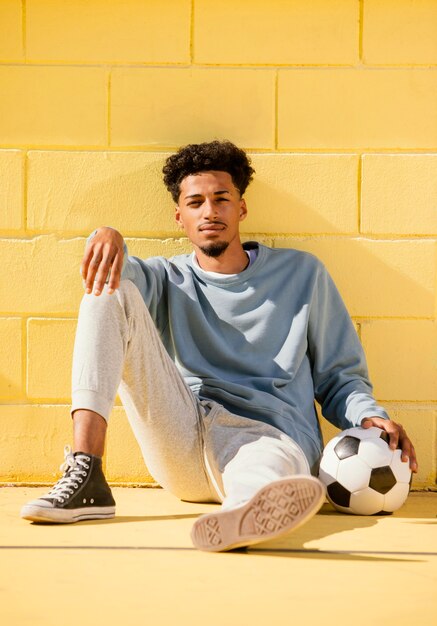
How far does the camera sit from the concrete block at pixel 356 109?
12.5 feet

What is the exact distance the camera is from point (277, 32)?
3812mm

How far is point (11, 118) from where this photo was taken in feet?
12.5

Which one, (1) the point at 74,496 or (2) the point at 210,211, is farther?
(2) the point at 210,211

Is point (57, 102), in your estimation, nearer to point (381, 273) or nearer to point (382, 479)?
point (381, 273)

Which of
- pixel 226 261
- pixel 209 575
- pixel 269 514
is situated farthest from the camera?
pixel 226 261

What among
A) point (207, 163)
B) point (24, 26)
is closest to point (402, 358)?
point (207, 163)

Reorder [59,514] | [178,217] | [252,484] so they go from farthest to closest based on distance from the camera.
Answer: [178,217], [59,514], [252,484]

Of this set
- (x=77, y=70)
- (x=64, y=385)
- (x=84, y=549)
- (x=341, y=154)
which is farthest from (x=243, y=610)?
(x=77, y=70)

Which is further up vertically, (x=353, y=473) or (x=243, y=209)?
→ (x=243, y=209)

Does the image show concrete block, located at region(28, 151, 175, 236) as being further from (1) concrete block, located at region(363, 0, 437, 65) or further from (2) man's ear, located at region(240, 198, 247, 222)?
(1) concrete block, located at region(363, 0, 437, 65)

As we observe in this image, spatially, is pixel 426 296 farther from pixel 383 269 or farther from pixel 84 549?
pixel 84 549

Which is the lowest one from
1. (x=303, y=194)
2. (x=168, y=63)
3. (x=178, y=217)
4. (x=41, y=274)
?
(x=41, y=274)

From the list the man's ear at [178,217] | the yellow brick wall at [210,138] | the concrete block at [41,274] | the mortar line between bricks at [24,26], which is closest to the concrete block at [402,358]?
the yellow brick wall at [210,138]

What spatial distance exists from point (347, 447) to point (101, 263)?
102 centimetres
